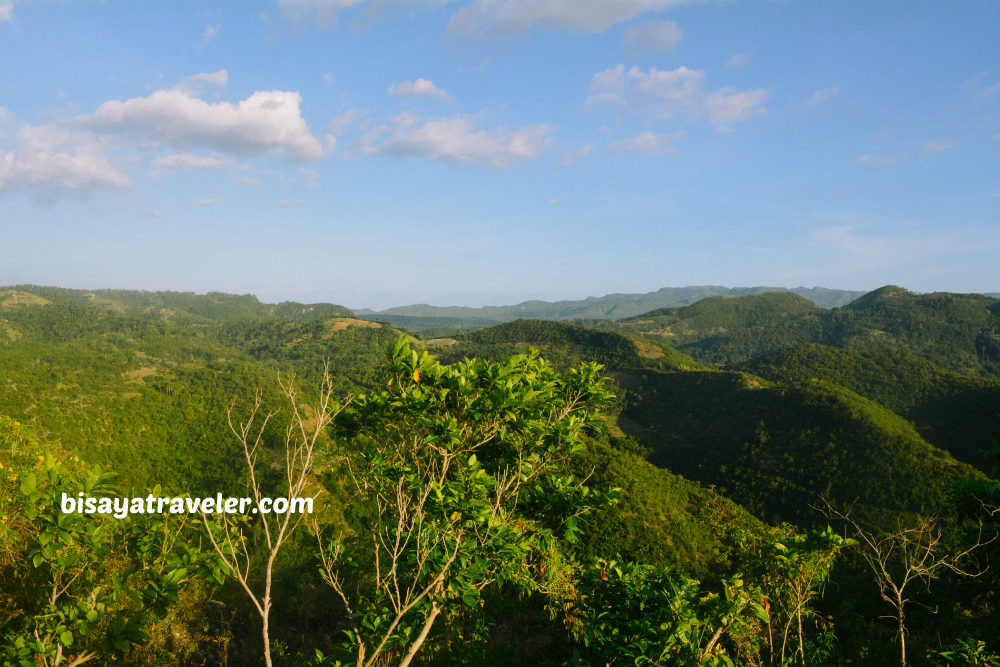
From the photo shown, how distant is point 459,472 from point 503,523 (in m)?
0.73

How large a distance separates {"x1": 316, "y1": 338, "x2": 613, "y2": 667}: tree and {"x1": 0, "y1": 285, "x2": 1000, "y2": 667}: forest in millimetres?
42

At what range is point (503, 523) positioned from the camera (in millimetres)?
5125

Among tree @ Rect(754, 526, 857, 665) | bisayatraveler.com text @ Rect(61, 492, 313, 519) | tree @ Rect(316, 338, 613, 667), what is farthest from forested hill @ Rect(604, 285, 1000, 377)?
bisayatraveler.com text @ Rect(61, 492, 313, 519)

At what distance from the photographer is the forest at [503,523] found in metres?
4.68

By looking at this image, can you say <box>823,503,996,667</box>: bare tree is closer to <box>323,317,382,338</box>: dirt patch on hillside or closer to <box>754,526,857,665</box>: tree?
<box>754,526,857,665</box>: tree

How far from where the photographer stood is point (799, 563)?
6859 mm

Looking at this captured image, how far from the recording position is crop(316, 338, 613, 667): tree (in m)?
4.78

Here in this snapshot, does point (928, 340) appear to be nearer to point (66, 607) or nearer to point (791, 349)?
point (791, 349)

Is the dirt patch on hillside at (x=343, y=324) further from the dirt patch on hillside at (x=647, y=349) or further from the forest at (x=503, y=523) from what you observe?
the dirt patch on hillside at (x=647, y=349)

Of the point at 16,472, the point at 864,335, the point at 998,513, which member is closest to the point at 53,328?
the point at 16,472

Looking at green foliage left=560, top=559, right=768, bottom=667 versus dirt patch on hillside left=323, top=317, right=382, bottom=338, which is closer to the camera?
green foliage left=560, top=559, right=768, bottom=667

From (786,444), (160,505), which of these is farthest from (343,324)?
(160,505)

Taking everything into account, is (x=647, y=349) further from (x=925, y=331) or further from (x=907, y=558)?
(x=907, y=558)

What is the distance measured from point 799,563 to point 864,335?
20328cm
